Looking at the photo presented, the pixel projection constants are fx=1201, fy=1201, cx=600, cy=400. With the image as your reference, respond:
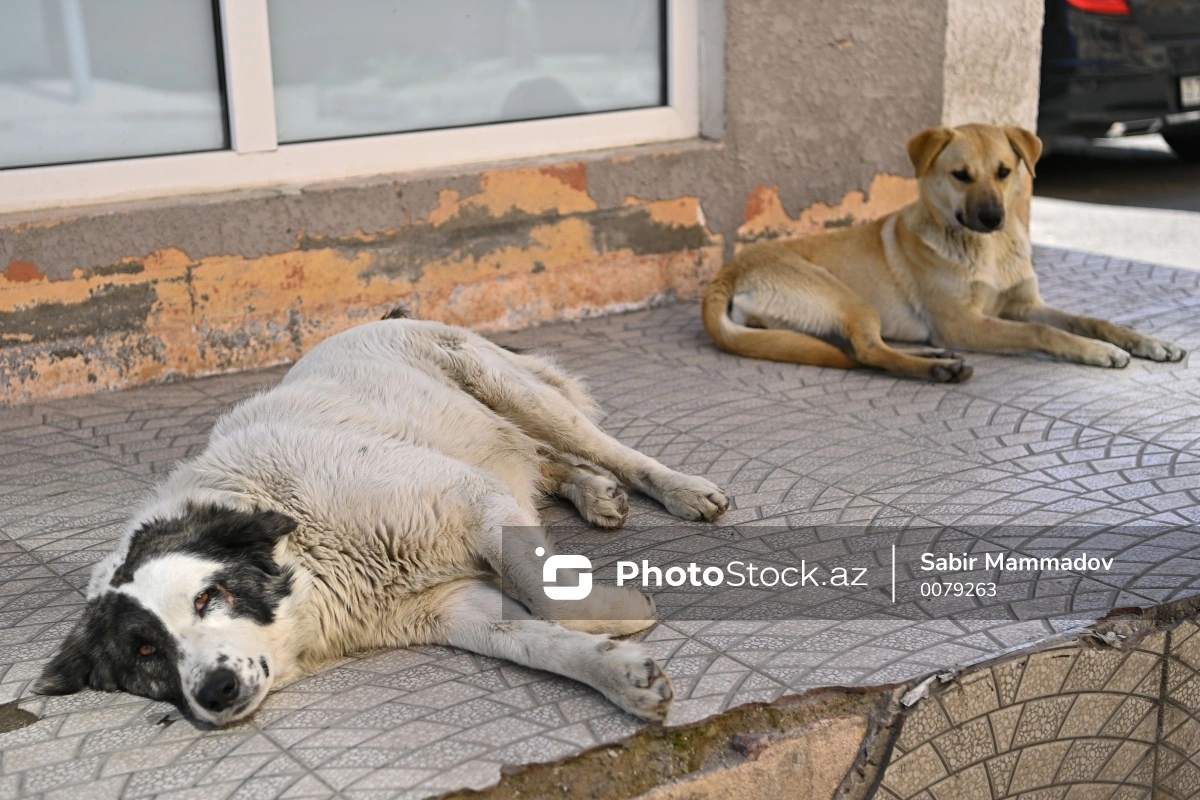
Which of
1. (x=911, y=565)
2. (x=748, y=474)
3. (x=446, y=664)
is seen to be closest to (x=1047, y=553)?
(x=911, y=565)

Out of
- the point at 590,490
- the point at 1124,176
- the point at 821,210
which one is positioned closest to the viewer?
the point at 590,490

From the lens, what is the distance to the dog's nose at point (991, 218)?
528cm

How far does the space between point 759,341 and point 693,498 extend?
69.0 inches

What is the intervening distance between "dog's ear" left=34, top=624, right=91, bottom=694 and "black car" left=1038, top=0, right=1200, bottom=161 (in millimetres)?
8090

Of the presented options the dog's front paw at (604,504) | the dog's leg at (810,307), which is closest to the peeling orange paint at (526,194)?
the dog's leg at (810,307)

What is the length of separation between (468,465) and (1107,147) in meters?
9.75

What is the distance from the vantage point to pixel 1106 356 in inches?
202

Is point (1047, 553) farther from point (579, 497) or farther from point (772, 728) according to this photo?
point (579, 497)

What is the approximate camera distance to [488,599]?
3115mm

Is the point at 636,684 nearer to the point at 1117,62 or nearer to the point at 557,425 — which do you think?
the point at 557,425

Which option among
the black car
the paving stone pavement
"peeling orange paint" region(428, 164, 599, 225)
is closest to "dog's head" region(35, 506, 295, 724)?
the paving stone pavement

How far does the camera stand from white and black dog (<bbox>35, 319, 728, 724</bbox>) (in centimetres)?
272

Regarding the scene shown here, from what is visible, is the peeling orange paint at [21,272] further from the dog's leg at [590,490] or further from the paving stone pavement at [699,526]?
the dog's leg at [590,490]
